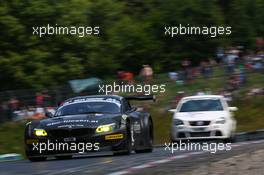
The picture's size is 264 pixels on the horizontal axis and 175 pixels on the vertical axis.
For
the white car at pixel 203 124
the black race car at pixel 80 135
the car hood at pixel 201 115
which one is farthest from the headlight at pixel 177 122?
the black race car at pixel 80 135

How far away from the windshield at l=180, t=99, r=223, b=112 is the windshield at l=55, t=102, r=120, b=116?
6288mm

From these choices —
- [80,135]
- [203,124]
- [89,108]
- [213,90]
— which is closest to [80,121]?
[80,135]

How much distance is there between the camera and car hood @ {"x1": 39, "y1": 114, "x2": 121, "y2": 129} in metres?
15.9

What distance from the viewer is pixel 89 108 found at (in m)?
17.3

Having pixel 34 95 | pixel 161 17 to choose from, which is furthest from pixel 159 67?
pixel 34 95

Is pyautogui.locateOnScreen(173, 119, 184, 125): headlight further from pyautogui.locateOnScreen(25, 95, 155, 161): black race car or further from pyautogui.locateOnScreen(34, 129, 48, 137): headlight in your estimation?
pyautogui.locateOnScreen(34, 129, 48, 137): headlight

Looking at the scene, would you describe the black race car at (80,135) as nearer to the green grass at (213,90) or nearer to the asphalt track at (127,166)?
the asphalt track at (127,166)

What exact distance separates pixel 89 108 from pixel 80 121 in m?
1.27

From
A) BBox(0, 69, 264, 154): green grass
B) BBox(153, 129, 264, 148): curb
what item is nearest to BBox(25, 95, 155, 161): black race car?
BBox(153, 129, 264, 148): curb

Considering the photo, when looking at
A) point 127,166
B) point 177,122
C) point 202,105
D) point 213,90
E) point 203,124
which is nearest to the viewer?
point 127,166

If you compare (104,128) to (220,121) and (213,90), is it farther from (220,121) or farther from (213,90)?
(213,90)

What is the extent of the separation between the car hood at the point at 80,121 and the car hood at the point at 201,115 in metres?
6.31

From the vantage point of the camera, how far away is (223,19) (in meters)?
53.7

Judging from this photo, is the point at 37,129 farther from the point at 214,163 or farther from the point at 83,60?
the point at 83,60
